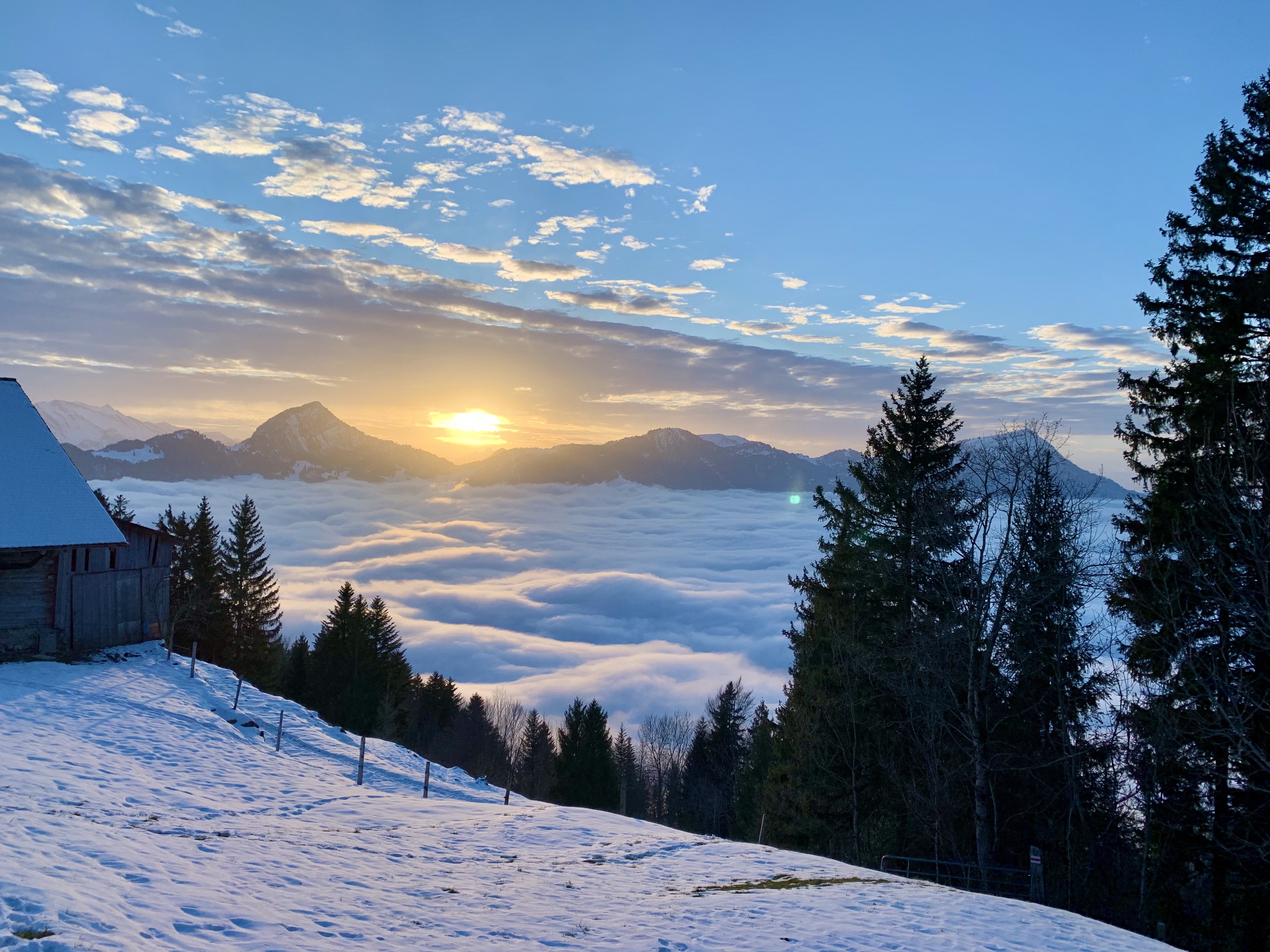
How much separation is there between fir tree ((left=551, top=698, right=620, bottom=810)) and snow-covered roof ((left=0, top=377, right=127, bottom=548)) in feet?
106

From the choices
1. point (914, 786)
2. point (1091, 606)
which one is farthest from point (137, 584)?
point (1091, 606)

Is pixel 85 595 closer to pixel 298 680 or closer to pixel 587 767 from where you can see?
pixel 298 680

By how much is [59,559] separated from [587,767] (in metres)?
34.0

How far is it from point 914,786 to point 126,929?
2091 centimetres

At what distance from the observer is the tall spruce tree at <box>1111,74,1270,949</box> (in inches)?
589

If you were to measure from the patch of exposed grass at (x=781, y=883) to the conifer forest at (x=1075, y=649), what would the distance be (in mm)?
6875

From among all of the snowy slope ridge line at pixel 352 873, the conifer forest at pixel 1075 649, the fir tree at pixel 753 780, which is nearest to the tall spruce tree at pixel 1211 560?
the conifer forest at pixel 1075 649

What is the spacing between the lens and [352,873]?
1129 cm

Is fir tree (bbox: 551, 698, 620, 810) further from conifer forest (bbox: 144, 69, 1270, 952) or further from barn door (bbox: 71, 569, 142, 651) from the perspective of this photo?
barn door (bbox: 71, 569, 142, 651)

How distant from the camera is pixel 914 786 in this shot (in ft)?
71.0

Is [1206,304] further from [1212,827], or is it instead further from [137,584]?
[137,584]

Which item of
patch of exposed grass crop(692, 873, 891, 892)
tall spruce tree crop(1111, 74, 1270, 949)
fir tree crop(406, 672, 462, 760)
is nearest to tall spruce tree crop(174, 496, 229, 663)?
fir tree crop(406, 672, 462, 760)

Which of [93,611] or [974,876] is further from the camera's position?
[93,611]

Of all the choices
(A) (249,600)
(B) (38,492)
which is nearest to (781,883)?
(B) (38,492)
